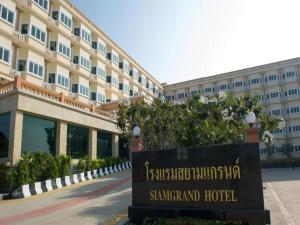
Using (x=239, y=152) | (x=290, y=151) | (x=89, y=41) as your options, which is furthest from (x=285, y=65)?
(x=239, y=152)

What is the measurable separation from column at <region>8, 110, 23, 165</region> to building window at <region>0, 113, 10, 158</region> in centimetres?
75

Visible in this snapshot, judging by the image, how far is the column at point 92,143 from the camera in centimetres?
3459

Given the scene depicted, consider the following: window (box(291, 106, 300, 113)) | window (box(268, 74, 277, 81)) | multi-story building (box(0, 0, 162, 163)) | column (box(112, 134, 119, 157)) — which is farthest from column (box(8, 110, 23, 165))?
window (box(268, 74, 277, 81))

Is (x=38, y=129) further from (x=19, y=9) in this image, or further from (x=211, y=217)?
(x=211, y=217)

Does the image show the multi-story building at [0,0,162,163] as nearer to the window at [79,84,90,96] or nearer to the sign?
the window at [79,84,90,96]

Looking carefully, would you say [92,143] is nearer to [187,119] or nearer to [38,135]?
[38,135]

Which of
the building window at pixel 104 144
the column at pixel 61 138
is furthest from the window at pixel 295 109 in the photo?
the column at pixel 61 138

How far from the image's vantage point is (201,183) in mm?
10352

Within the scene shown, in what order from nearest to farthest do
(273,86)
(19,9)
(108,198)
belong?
(108,198) → (19,9) → (273,86)

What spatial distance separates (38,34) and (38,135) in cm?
1338

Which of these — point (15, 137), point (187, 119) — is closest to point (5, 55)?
point (15, 137)

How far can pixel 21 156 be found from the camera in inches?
925

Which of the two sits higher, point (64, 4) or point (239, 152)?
point (64, 4)

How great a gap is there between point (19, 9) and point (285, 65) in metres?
53.1
